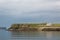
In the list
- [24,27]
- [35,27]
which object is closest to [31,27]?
[35,27]

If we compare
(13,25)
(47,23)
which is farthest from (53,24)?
(13,25)

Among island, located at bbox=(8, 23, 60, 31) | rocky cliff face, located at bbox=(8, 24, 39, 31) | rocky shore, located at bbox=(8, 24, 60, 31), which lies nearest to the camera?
rocky shore, located at bbox=(8, 24, 60, 31)

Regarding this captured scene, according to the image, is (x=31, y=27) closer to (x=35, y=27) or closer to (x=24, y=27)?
(x=35, y=27)

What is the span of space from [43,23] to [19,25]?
14.6 m

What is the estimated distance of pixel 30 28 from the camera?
454ft

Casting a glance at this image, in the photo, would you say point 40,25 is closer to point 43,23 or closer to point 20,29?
point 43,23

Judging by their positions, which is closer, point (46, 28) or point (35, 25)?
point (46, 28)

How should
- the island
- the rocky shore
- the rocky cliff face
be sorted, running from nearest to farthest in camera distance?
the rocky shore, the island, the rocky cliff face

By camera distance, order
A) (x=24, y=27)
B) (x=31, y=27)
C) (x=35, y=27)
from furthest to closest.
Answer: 1. (x=35, y=27)
2. (x=31, y=27)
3. (x=24, y=27)

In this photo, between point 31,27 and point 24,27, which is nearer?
point 24,27

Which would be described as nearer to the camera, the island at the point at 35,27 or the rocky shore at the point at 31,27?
the rocky shore at the point at 31,27

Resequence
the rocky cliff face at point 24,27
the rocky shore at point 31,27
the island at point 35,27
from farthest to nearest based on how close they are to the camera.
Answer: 1. the rocky cliff face at point 24,27
2. the island at point 35,27
3. the rocky shore at point 31,27

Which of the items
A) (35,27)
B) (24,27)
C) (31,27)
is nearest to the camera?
(24,27)

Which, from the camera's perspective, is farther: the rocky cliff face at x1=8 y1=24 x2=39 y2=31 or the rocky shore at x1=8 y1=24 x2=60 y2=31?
the rocky cliff face at x1=8 y1=24 x2=39 y2=31
